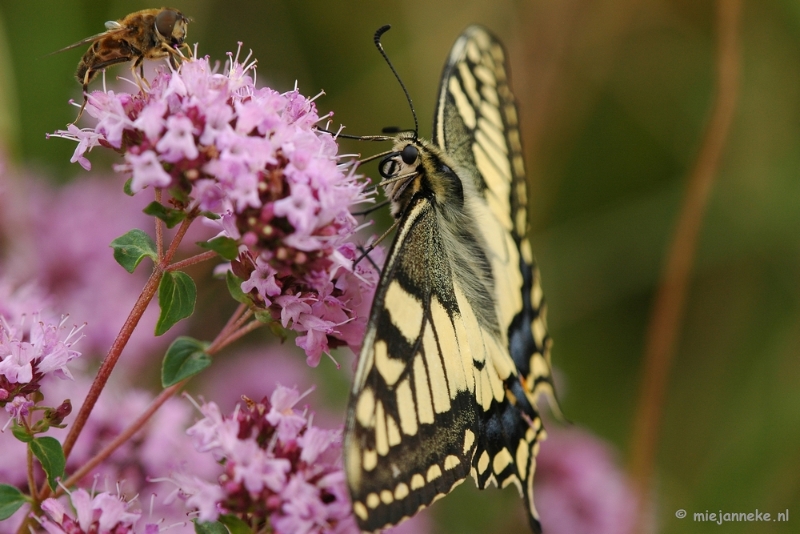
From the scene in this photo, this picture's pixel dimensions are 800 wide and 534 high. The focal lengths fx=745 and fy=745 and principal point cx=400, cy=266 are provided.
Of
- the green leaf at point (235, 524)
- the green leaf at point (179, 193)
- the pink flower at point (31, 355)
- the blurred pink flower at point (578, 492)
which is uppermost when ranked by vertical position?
the green leaf at point (179, 193)

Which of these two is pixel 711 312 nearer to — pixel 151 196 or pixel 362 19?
pixel 362 19

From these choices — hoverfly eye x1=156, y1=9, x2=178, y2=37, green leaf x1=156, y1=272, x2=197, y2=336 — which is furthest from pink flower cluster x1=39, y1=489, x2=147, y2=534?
hoverfly eye x1=156, y1=9, x2=178, y2=37

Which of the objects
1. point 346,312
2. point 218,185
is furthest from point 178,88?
Result: point 346,312

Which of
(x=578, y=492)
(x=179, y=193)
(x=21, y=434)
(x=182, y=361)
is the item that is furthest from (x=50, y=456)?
(x=578, y=492)

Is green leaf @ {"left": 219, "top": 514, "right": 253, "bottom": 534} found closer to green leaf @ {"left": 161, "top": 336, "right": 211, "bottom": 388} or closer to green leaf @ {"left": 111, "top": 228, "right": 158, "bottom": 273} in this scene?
green leaf @ {"left": 161, "top": 336, "right": 211, "bottom": 388}

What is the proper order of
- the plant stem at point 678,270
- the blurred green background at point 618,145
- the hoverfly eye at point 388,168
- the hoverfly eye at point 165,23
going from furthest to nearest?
the blurred green background at point 618,145, the plant stem at point 678,270, the hoverfly eye at point 388,168, the hoverfly eye at point 165,23

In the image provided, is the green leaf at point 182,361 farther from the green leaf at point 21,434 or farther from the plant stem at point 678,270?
the plant stem at point 678,270

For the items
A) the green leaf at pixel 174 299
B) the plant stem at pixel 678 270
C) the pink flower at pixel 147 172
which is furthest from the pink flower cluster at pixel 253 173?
the plant stem at pixel 678 270

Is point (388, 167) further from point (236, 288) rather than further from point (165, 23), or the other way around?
point (165, 23)
